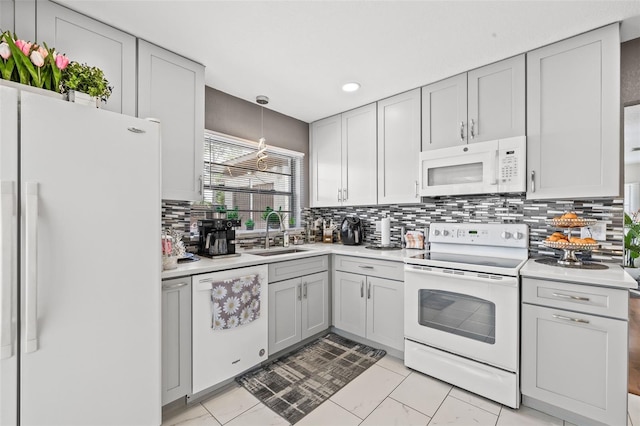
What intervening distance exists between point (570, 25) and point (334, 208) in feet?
8.67

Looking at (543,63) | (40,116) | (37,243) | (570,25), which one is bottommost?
(37,243)

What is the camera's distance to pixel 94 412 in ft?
4.39

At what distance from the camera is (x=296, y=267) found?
2.55 m

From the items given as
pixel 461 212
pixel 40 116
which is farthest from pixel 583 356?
pixel 40 116

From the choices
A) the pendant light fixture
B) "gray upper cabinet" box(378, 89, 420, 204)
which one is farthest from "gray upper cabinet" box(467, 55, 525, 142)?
the pendant light fixture

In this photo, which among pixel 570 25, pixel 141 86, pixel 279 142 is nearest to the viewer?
pixel 570 25

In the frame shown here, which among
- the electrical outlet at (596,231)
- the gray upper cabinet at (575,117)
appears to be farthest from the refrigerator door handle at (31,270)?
the electrical outlet at (596,231)

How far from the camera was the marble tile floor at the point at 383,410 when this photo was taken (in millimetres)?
1716

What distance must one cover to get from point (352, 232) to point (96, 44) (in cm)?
263

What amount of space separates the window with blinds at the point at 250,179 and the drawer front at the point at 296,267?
0.80 metres

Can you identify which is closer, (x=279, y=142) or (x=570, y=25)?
(x=570, y=25)

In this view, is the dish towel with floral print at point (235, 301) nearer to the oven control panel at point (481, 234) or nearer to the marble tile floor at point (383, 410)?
the marble tile floor at point (383, 410)

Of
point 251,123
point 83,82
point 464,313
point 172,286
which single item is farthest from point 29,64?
point 464,313

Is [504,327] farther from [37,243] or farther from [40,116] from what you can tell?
[40,116]
